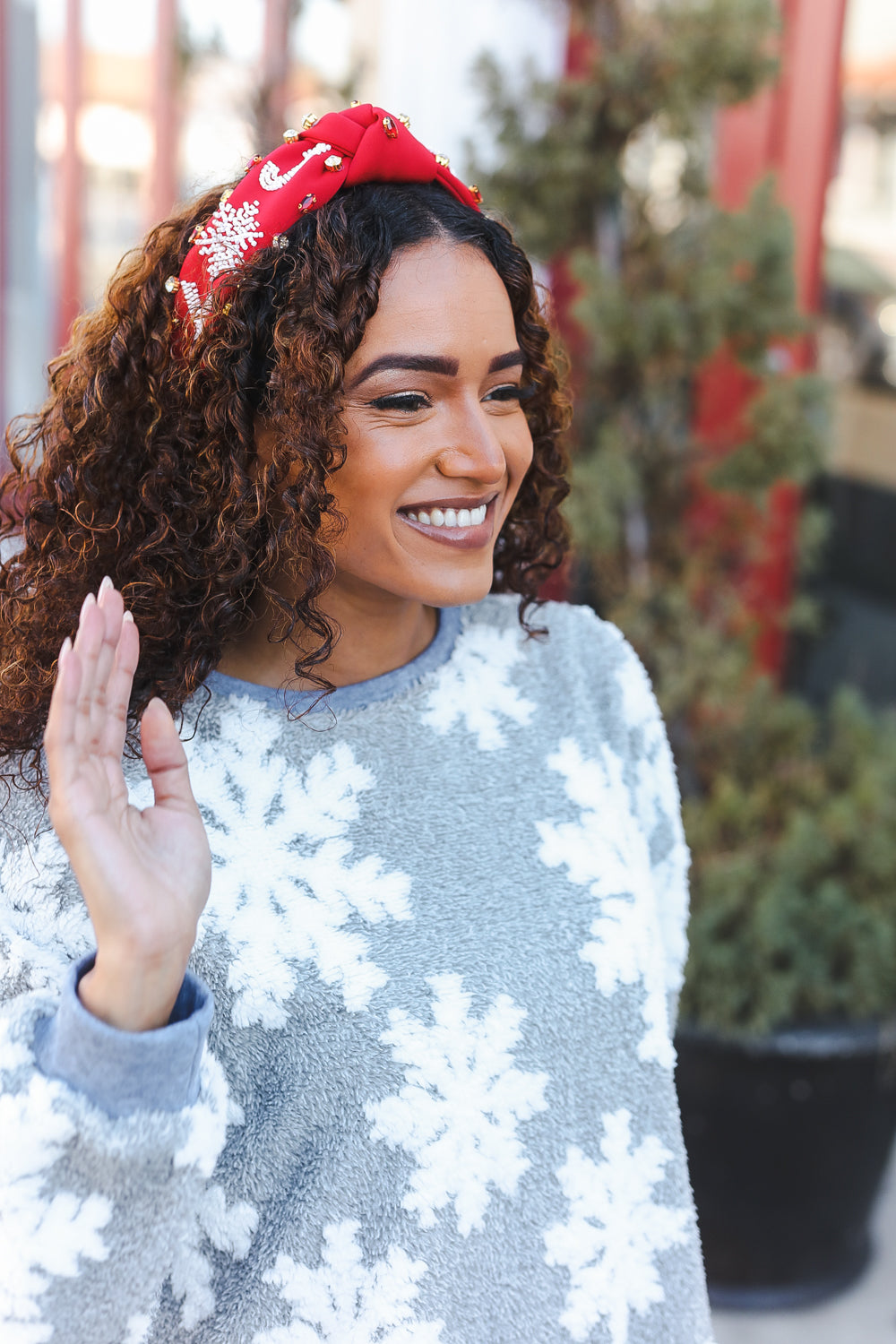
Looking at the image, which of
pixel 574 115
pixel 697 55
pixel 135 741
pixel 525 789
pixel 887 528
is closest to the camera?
pixel 135 741

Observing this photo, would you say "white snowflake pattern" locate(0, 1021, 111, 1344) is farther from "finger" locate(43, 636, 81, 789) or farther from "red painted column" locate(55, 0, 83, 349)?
"red painted column" locate(55, 0, 83, 349)

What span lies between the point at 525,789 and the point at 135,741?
15.5 inches

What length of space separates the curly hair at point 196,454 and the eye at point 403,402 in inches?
1.5

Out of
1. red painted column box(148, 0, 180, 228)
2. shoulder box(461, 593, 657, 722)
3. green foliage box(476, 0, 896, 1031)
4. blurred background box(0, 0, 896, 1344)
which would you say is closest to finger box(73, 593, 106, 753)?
shoulder box(461, 593, 657, 722)

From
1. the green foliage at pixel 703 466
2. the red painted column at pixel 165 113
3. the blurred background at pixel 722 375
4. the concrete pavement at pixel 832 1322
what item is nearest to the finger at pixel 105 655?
the blurred background at pixel 722 375

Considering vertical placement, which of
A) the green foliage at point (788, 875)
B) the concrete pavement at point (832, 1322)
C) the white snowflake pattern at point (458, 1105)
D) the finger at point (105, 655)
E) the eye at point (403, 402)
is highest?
the eye at point (403, 402)

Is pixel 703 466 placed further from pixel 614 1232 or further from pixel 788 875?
pixel 614 1232

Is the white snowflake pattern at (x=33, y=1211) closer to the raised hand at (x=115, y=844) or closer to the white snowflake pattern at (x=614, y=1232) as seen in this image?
the raised hand at (x=115, y=844)

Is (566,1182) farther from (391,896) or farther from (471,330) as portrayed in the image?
(471,330)

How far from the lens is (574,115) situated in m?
2.44

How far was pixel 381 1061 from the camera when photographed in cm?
110

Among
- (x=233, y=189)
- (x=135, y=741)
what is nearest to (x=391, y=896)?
(x=135, y=741)

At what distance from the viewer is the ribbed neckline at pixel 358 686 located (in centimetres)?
121

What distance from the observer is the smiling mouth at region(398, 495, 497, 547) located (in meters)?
1.16
